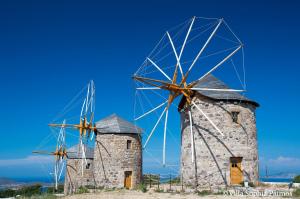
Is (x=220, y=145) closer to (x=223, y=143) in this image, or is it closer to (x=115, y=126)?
(x=223, y=143)

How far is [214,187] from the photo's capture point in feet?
61.5

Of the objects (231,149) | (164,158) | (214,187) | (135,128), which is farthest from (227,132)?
A: (135,128)

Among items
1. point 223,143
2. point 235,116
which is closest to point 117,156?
point 223,143

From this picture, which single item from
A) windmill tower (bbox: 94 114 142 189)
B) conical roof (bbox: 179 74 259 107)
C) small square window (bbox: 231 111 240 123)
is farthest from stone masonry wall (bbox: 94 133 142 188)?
small square window (bbox: 231 111 240 123)

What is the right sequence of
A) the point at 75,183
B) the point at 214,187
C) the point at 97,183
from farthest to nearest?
1. the point at 75,183
2. the point at 97,183
3. the point at 214,187

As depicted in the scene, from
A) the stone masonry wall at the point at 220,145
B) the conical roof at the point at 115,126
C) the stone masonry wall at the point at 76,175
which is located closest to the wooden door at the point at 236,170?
the stone masonry wall at the point at 220,145

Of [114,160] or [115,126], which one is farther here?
[115,126]

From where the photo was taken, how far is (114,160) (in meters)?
25.8

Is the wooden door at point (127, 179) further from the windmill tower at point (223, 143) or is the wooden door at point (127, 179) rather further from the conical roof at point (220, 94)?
the conical roof at point (220, 94)

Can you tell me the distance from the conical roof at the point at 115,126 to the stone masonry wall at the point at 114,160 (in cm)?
32

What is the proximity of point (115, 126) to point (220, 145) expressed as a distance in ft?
32.5

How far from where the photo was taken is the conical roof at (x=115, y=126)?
2638cm

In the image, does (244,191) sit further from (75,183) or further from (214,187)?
(75,183)

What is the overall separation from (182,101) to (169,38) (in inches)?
171
